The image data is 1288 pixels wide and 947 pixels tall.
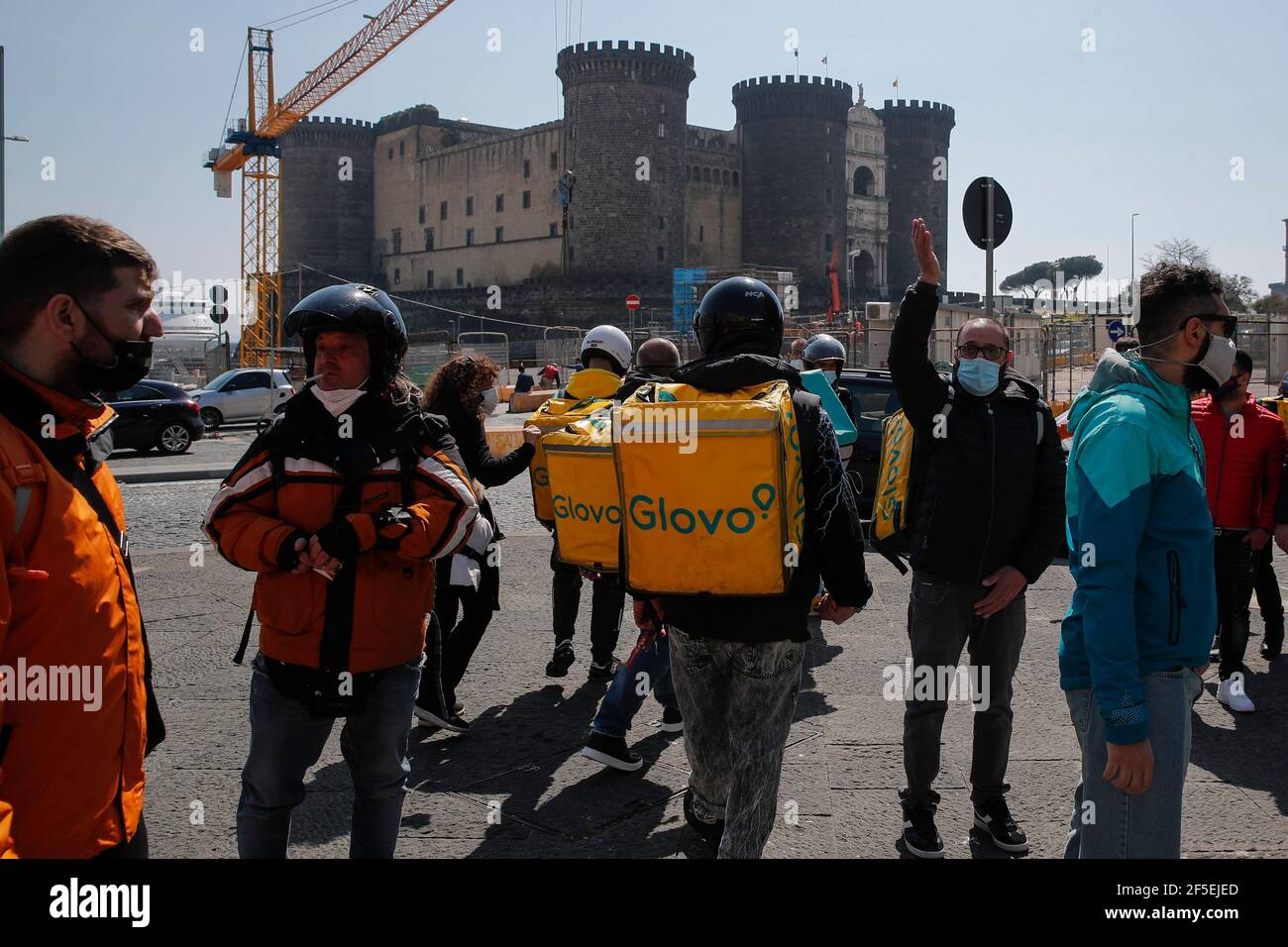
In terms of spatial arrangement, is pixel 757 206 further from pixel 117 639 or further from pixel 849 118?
pixel 117 639

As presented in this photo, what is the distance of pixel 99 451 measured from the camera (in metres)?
2.32

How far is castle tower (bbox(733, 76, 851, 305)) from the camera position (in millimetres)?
66125

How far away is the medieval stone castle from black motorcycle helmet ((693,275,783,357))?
5303 centimetres

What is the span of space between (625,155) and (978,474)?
58.9 m

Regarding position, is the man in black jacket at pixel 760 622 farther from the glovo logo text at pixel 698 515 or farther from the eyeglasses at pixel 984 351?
the eyeglasses at pixel 984 351

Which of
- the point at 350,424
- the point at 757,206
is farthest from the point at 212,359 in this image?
the point at 350,424

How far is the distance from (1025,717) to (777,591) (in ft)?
9.22

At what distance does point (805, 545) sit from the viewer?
297 centimetres

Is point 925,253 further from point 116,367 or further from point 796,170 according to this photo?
point 796,170

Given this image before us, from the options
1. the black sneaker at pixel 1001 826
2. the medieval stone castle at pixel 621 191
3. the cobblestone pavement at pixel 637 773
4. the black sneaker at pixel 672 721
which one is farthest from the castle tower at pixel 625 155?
the black sneaker at pixel 1001 826

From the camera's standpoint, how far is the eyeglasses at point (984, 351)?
12.9 feet
